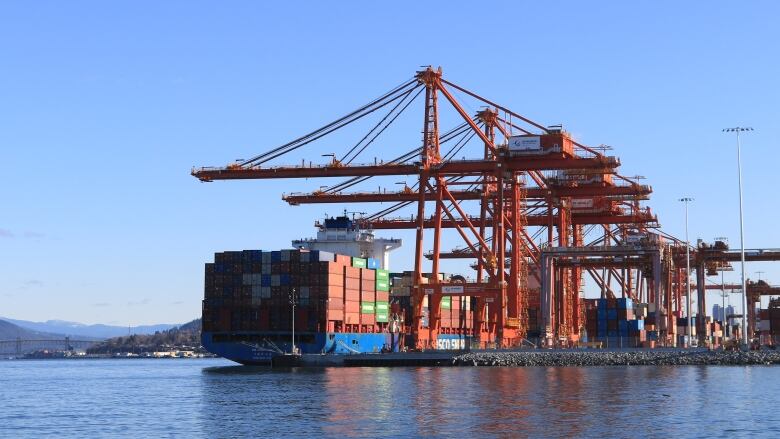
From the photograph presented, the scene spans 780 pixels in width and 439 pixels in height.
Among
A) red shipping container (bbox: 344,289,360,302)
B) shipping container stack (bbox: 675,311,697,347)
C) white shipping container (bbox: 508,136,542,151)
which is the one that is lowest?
shipping container stack (bbox: 675,311,697,347)

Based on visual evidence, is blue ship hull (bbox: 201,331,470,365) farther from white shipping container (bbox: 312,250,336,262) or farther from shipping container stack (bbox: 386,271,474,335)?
shipping container stack (bbox: 386,271,474,335)

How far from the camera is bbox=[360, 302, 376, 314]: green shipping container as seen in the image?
88650 millimetres

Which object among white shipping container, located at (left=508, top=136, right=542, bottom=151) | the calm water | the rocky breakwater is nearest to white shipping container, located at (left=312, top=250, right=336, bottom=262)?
the rocky breakwater

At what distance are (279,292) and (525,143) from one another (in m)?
21.3

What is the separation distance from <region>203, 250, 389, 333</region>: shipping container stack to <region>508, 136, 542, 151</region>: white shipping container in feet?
53.0

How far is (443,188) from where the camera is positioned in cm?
8500

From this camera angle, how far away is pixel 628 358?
76062mm

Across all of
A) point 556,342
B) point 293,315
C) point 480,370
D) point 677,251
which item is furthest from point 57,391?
point 677,251

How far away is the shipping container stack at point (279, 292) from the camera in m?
83.4

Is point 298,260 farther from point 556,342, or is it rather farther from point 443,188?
point 556,342

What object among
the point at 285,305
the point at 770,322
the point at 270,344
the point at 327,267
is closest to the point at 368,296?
the point at 327,267

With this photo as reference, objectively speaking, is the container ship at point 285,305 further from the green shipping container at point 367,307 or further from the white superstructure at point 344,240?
the white superstructure at point 344,240

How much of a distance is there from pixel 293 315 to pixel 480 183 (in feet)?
61.5

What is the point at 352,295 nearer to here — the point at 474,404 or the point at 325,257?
the point at 325,257
